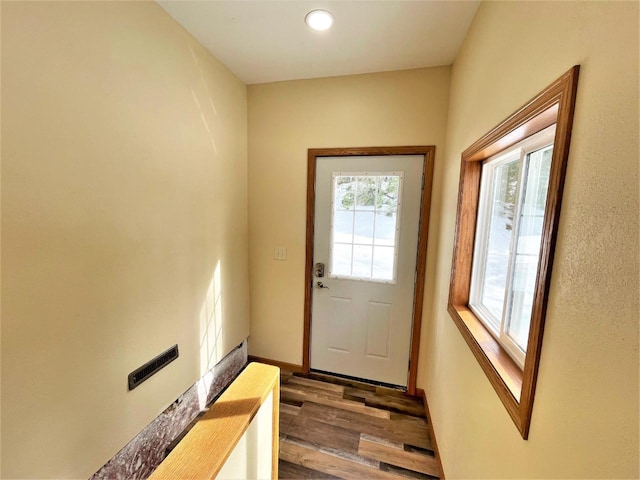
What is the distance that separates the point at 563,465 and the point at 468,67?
1.75 metres

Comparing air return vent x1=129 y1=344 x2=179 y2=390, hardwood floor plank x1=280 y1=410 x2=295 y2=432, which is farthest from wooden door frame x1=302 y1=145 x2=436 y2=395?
air return vent x1=129 y1=344 x2=179 y2=390

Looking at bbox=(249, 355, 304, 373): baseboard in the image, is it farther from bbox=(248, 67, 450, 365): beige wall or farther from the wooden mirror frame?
the wooden mirror frame

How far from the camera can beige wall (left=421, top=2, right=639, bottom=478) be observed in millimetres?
458

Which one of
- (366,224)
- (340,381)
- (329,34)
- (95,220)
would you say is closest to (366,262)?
(366,224)

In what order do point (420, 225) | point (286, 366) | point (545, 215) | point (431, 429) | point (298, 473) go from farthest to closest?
point (286, 366) → point (420, 225) → point (431, 429) → point (298, 473) → point (545, 215)

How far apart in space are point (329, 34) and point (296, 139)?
77cm

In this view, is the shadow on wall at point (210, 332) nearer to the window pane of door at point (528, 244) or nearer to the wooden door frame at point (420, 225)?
the wooden door frame at point (420, 225)

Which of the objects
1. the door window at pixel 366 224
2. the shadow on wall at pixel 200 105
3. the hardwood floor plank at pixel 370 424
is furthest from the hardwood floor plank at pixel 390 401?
the shadow on wall at pixel 200 105

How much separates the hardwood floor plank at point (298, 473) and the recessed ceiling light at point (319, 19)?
255 cm

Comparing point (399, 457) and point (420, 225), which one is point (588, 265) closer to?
point (420, 225)

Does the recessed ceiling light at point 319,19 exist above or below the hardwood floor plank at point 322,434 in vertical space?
above

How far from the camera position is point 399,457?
1.64m

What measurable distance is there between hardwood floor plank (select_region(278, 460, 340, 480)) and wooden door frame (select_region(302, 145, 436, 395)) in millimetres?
951

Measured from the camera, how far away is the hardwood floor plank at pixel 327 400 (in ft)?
6.53
